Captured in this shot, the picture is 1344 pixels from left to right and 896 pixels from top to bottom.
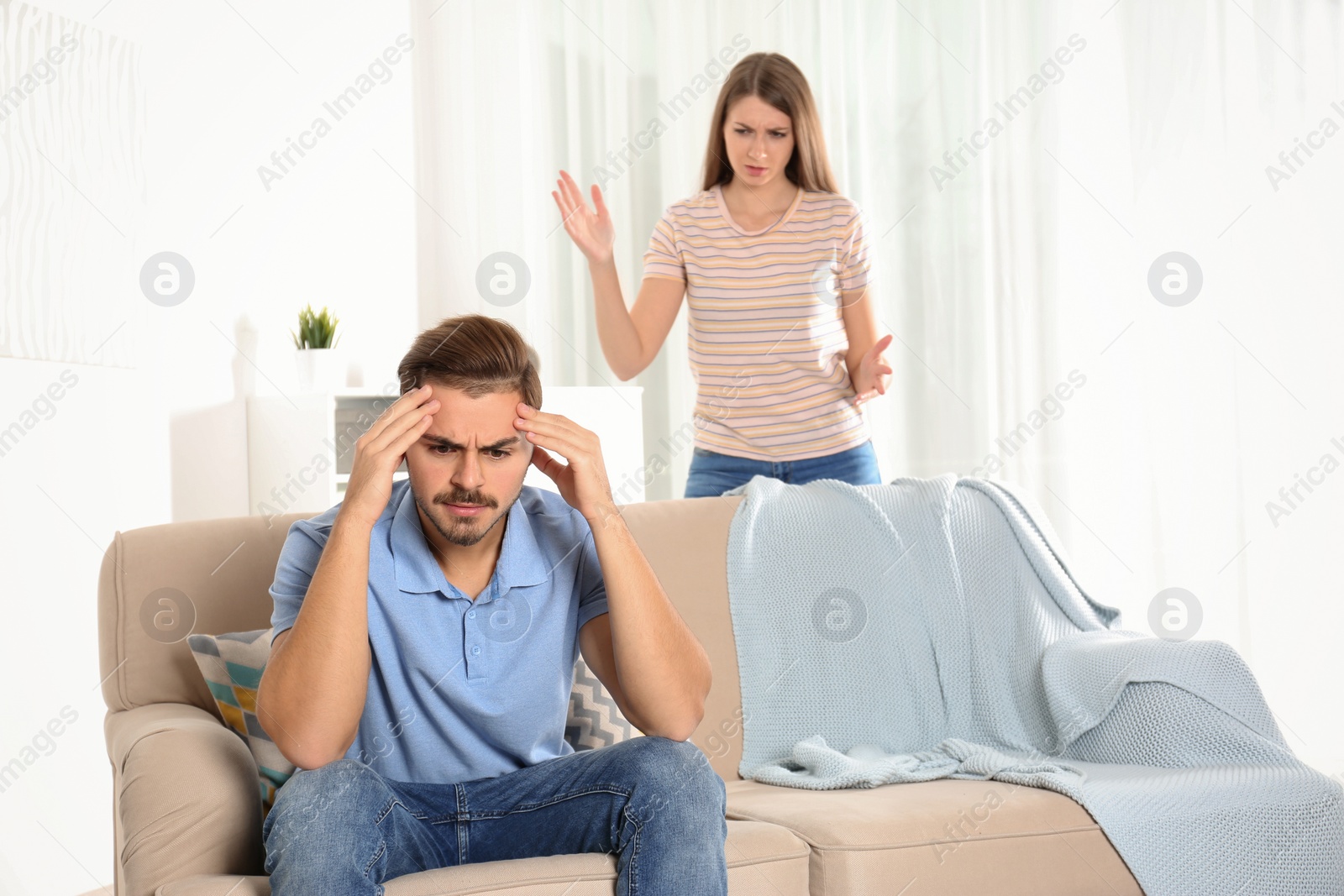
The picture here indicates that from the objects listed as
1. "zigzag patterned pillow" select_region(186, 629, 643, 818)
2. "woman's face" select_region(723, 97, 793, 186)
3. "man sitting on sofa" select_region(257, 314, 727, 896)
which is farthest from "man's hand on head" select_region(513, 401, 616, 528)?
"woman's face" select_region(723, 97, 793, 186)

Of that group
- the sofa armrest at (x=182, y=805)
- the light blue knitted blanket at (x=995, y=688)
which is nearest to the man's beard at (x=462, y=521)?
the sofa armrest at (x=182, y=805)

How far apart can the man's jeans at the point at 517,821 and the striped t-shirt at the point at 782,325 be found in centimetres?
99

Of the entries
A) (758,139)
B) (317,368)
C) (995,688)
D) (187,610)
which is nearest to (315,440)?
(317,368)

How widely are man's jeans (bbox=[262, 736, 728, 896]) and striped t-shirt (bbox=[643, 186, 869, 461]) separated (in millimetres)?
986

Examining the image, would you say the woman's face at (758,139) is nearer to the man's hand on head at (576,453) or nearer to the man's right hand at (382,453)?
the man's hand on head at (576,453)

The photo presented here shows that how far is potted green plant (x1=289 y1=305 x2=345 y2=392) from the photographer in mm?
3512

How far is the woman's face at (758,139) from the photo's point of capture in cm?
231

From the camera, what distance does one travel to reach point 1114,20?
9.95 ft

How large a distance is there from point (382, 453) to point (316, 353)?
222cm

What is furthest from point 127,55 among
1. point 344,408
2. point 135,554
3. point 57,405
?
point 135,554

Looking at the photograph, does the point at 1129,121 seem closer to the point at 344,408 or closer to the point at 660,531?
the point at 660,531

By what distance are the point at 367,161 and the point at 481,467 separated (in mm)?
2798

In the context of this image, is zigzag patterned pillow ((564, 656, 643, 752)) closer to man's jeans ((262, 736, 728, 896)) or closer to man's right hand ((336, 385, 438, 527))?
man's jeans ((262, 736, 728, 896))

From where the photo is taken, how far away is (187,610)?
6.02 feet
